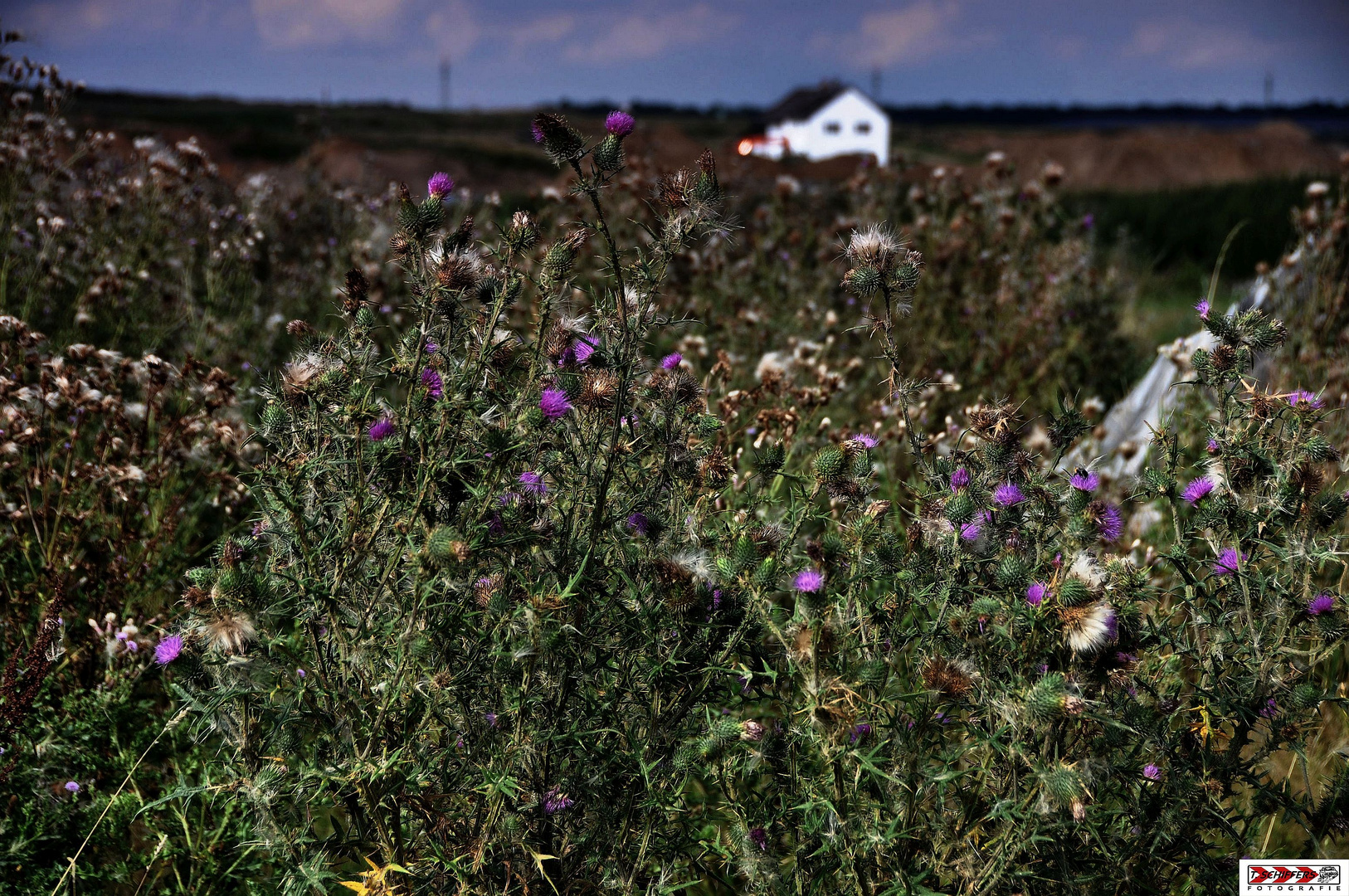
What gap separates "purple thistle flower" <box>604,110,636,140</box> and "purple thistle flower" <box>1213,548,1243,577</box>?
1.37 metres

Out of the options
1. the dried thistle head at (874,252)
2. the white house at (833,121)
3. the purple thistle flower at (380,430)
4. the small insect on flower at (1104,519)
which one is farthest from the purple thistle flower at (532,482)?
the white house at (833,121)

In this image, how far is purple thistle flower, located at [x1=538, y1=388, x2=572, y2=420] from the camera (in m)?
1.75

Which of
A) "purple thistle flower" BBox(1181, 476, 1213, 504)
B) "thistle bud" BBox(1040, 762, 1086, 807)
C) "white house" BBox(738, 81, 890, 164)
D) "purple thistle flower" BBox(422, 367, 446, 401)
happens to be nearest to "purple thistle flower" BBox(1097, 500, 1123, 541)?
"purple thistle flower" BBox(1181, 476, 1213, 504)

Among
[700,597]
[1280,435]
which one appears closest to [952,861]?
A: [700,597]

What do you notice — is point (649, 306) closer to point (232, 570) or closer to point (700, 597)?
point (700, 597)

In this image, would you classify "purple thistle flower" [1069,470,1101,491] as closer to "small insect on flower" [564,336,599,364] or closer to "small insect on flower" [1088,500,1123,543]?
"small insect on flower" [1088,500,1123,543]

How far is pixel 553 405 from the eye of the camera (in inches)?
69.1

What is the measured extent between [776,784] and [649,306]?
97 centimetres

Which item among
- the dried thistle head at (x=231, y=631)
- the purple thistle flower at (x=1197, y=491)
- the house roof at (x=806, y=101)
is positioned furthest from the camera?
the house roof at (x=806, y=101)

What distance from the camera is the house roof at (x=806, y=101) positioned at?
6962cm

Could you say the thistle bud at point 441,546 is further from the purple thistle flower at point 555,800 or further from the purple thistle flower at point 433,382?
the purple thistle flower at point 555,800

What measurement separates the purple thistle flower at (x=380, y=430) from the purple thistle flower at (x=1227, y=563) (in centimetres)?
157

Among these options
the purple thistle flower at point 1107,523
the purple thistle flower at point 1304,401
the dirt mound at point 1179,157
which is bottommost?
the purple thistle flower at point 1107,523

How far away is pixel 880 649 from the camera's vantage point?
1.93m
